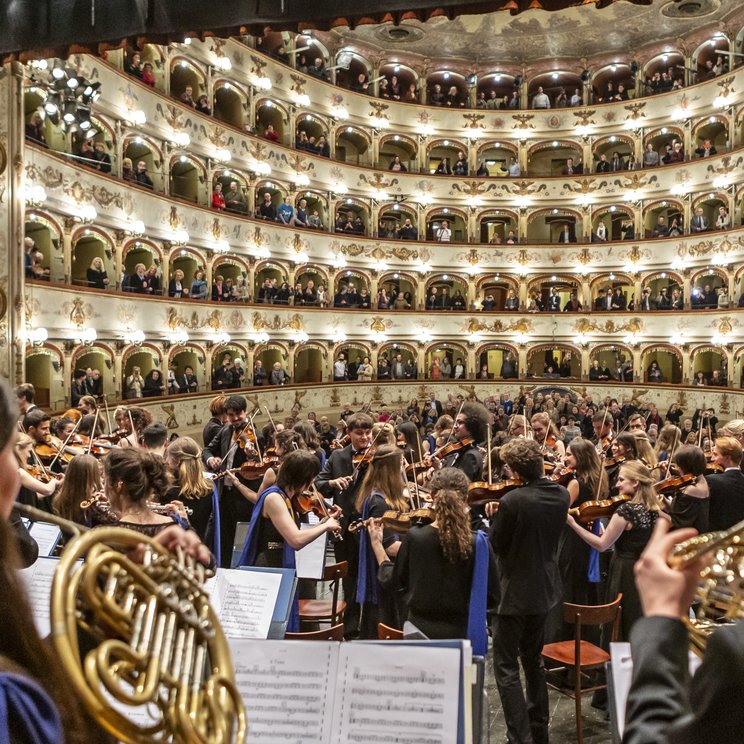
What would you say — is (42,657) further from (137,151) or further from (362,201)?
(362,201)

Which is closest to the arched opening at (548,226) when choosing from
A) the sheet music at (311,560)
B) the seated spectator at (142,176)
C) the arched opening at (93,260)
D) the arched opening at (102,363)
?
the seated spectator at (142,176)

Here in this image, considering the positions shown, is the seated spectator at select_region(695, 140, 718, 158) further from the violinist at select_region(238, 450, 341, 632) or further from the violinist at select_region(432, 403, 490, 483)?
the violinist at select_region(238, 450, 341, 632)

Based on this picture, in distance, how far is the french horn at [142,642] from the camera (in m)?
1.05

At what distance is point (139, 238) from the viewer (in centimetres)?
1900

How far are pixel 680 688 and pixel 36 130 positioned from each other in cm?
1690

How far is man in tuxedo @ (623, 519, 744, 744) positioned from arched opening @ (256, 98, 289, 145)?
966 inches

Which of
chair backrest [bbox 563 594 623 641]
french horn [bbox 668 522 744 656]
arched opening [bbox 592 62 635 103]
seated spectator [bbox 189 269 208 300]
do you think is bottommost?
chair backrest [bbox 563 594 623 641]

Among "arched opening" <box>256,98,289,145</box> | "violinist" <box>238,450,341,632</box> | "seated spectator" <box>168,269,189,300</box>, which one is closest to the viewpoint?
"violinist" <box>238,450,341,632</box>

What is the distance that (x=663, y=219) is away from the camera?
27.1 meters

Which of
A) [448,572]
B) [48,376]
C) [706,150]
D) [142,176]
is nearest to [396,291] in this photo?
[706,150]

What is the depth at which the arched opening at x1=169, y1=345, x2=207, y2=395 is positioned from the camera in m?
20.2

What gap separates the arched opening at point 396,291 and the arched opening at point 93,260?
39.4 ft

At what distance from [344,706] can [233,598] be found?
4.00 feet

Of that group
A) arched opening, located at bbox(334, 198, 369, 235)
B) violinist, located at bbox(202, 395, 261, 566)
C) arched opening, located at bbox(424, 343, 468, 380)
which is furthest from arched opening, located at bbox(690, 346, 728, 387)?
violinist, located at bbox(202, 395, 261, 566)
